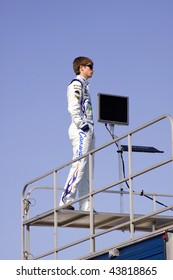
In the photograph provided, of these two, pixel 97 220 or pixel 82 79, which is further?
pixel 82 79

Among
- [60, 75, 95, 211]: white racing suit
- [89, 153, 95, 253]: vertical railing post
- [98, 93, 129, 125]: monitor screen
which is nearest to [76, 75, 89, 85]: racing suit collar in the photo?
[60, 75, 95, 211]: white racing suit

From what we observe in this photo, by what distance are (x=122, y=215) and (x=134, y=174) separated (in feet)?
6.81

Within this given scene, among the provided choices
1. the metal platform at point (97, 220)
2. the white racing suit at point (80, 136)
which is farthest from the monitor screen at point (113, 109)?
the metal platform at point (97, 220)

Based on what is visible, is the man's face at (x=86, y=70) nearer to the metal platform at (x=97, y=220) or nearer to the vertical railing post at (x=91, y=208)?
the vertical railing post at (x=91, y=208)

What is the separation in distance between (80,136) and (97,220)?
1.45 m

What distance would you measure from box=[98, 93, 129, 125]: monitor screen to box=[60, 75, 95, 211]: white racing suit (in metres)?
1.10

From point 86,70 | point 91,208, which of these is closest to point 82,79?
point 86,70

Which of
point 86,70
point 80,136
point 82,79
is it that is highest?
point 86,70

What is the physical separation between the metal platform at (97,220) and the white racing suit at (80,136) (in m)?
0.24

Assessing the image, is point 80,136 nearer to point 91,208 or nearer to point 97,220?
point 97,220

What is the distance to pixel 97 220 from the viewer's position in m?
20.0

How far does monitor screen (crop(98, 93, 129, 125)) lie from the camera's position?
2202 cm
